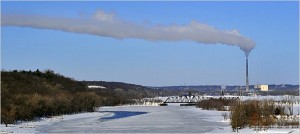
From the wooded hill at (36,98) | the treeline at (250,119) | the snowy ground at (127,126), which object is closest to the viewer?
the treeline at (250,119)

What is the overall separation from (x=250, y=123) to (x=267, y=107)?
612cm

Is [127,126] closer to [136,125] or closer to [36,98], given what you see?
[136,125]

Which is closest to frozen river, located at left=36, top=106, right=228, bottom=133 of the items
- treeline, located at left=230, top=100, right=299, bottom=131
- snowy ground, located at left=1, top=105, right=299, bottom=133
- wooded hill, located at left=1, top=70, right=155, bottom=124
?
snowy ground, located at left=1, top=105, right=299, bottom=133

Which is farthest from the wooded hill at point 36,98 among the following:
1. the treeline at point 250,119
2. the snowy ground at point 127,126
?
the treeline at point 250,119

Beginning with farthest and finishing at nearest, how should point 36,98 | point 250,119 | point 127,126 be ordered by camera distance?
1. point 36,98
2. point 127,126
3. point 250,119

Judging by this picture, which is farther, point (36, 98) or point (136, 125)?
point (36, 98)

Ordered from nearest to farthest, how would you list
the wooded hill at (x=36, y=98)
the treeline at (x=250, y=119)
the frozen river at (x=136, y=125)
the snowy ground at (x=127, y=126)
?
the treeline at (x=250, y=119), the snowy ground at (x=127, y=126), the frozen river at (x=136, y=125), the wooded hill at (x=36, y=98)

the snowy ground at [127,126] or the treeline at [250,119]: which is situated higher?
the treeline at [250,119]

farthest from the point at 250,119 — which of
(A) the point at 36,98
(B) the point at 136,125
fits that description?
(A) the point at 36,98

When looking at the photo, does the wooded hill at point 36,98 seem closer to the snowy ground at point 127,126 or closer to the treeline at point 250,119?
the snowy ground at point 127,126

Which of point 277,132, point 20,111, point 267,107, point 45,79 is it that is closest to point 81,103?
point 45,79

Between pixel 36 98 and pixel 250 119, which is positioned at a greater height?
pixel 36 98

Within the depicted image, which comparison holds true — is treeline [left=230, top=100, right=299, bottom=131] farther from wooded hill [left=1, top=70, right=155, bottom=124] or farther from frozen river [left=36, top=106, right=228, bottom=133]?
wooded hill [left=1, top=70, right=155, bottom=124]

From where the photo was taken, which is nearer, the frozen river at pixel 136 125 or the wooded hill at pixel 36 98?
the frozen river at pixel 136 125
